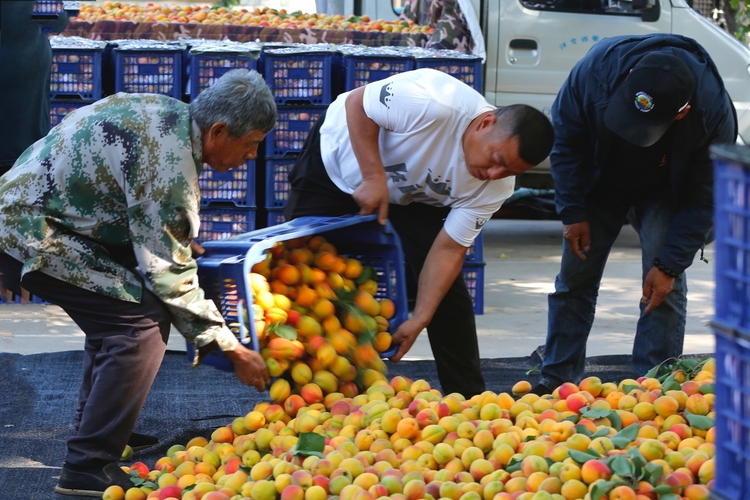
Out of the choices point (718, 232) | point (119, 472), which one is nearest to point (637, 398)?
point (718, 232)

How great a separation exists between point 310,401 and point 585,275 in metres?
1.36

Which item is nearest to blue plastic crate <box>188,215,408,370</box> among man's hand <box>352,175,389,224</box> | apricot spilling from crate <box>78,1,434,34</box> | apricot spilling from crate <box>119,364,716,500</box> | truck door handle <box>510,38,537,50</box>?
man's hand <box>352,175,389,224</box>

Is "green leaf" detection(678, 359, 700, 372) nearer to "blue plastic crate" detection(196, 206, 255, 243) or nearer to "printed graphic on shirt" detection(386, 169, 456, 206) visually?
"printed graphic on shirt" detection(386, 169, 456, 206)

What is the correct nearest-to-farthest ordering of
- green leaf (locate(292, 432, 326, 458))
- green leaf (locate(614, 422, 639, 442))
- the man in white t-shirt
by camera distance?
1. green leaf (locate(614, 422, 639, 442))
2. green leaf (locate(292, 432, 326, 458))
3. the man in white t-shirt

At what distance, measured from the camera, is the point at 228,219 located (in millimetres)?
4957

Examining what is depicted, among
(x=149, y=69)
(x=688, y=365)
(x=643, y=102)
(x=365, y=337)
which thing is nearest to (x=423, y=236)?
(x=365, y=337)

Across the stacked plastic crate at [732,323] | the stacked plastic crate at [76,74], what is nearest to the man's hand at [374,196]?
the stacked plastic crate at [732,323]

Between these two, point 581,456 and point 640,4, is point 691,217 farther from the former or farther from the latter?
point 640,4

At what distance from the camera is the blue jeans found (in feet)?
11.1

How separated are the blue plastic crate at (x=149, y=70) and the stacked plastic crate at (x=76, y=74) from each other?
4.2 inches

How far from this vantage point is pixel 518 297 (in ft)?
18.4

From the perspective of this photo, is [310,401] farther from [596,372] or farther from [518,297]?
[518,297]

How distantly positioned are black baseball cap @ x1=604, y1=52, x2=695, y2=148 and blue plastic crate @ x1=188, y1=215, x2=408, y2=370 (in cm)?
85

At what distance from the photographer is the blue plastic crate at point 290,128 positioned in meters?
4.86
